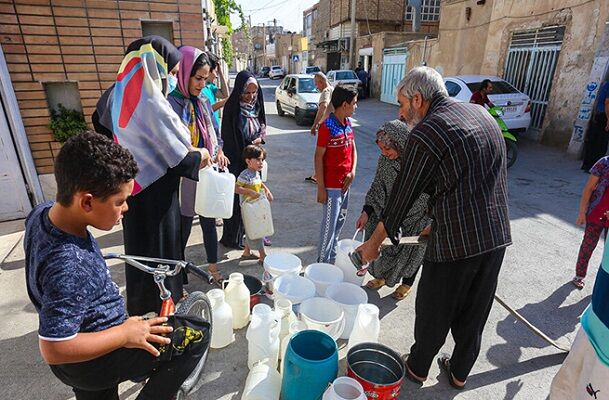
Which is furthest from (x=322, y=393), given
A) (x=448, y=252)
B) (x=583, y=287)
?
(x=583, y=287)

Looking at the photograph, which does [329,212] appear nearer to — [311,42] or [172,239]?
[172,239]

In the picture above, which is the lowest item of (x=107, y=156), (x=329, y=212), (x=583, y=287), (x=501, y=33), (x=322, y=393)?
(x=583, y=287)

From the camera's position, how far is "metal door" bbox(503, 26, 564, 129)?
8.31 m

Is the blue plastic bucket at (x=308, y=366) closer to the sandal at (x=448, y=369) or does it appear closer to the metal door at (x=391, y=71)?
the sandal at (x=448, y=369)

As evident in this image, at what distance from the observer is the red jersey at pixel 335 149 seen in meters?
2.94

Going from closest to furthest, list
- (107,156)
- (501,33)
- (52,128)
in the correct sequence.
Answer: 1. (107,156)
2. (52,128)
3. (501,33)

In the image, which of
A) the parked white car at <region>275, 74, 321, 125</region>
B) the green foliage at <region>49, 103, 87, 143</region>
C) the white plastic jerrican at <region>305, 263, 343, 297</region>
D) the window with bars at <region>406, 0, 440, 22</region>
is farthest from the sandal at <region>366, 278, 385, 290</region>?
the window with bars at <region>406, 0, 440, 22</region>

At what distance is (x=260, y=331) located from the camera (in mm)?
2092

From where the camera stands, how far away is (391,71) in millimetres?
16969

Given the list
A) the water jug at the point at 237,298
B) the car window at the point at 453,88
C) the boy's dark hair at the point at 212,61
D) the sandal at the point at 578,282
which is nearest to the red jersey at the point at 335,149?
the boy's dark hair at the point at 212,61

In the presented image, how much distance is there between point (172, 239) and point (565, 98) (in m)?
9.23

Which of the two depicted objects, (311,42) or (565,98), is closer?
(565,98)

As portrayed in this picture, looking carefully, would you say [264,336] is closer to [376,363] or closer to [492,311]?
[376,363]

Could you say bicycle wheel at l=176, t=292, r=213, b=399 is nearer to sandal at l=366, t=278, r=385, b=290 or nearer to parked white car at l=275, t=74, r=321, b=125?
sandal at l=366, t=278, r=385, b=290
